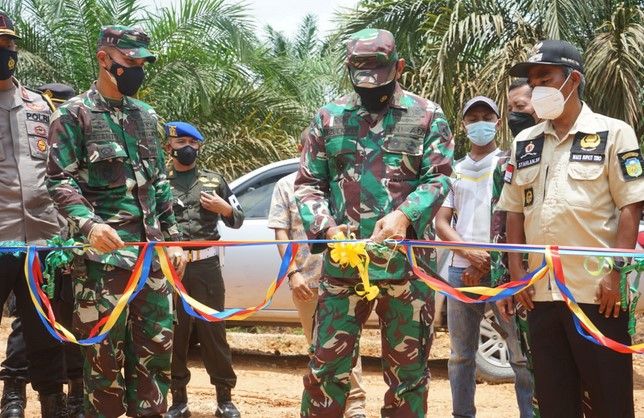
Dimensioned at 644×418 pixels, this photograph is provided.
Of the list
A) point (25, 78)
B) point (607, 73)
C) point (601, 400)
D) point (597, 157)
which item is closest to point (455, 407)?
point (601, 400)

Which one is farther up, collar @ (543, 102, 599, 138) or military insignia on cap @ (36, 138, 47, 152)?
collar @ (543, 102, 599, 138)

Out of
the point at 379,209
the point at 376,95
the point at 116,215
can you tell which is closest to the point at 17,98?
the point at 116,215

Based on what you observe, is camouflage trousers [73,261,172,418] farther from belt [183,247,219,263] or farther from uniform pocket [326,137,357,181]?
belt [183,247,219,263]

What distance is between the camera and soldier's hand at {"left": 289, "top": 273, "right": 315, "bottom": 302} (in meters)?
6.21

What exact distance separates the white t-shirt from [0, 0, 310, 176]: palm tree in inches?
315

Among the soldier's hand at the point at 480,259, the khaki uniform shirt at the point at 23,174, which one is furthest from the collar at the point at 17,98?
the soldier's hand at the point at 480,259

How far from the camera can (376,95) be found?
512 cm

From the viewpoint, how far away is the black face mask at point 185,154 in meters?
7.46

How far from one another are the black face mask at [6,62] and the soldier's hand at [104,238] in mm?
1360

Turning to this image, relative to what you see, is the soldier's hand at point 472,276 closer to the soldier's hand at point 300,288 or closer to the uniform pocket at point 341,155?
the soldier's hand at point 300,288

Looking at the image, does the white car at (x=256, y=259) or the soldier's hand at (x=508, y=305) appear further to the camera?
the white car at (x=256, y=259)

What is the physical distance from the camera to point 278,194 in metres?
6.95

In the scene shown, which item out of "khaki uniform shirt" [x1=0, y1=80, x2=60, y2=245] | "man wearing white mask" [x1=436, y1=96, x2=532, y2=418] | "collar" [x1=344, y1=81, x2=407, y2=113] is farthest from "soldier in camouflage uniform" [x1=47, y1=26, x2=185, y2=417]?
"man wearing white mask" [x1=436, y1=96, x2=532, y2=418]

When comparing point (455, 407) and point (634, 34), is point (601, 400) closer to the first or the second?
point (455, 407)
